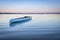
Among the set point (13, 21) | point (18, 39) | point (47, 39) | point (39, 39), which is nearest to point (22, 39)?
point (18, 39)

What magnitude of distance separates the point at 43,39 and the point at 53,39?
1.55 feet

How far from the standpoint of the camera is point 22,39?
554 centimetres

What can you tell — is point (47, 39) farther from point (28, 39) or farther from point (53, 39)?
point (28, 39)

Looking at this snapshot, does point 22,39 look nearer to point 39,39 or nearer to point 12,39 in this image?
point 12,39

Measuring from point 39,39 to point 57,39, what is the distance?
85cm

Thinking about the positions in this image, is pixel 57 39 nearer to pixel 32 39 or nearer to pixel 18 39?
pixel 32 39

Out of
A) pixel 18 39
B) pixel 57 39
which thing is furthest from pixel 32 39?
pixel 57 39

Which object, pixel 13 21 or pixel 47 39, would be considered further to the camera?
pixel 13 21

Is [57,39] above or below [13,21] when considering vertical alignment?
below

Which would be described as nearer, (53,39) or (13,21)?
(53,39)

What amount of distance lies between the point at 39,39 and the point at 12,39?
4.21 feet

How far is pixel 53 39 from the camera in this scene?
5.52m

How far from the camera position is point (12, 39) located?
5508 millimetres

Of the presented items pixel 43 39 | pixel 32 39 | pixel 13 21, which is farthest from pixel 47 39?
pixel 13 21
